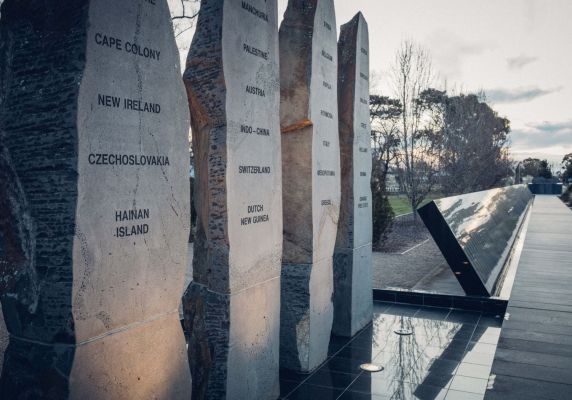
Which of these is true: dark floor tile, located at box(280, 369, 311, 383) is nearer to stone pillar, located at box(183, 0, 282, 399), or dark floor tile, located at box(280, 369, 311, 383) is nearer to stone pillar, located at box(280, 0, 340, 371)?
stone pillar, located at box(280, 0, 340, 371)

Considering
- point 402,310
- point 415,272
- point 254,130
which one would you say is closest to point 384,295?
point 402,310

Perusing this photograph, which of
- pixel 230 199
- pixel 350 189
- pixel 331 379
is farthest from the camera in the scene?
pixel 350 189

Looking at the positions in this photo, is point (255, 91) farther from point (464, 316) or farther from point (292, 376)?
point (464, 316)

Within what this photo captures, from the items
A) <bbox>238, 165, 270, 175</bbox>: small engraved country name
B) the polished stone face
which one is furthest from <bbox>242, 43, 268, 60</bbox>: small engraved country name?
the polished stone face

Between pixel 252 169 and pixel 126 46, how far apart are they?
1793 mm

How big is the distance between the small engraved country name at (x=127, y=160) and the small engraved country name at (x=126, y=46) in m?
0.66

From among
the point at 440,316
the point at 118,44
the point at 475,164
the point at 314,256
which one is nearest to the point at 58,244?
the point at 118,44

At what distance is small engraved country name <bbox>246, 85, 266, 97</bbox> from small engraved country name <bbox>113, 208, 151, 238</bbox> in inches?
69.6

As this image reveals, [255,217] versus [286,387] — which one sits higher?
[255,217]

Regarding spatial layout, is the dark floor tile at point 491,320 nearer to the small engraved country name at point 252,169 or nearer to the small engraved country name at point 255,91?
the small engraved country name at point 252,169

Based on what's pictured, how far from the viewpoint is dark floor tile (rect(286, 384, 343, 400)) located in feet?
16.6

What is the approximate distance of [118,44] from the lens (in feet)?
9.99

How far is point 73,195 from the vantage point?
276 cm

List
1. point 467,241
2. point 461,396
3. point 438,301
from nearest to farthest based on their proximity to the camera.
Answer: point 461,396, point 438,301, point 467,241
